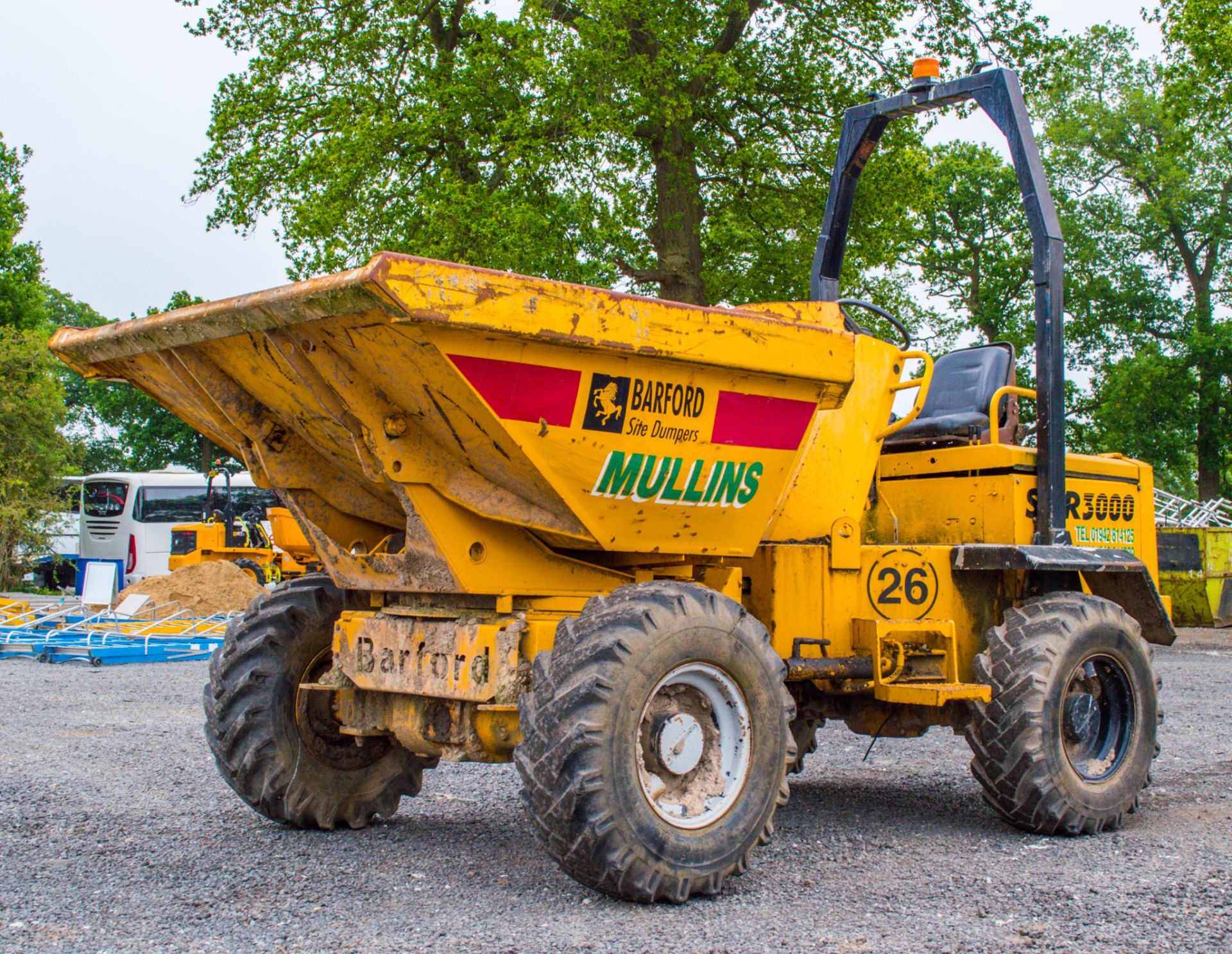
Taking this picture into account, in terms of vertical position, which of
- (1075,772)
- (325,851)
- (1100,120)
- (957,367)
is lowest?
(325,851)

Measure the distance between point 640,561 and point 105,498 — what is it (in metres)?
27.4

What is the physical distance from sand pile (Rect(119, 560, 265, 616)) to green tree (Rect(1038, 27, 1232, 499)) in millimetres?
23533

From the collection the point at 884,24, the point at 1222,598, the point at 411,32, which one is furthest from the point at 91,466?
the point at 1222,598

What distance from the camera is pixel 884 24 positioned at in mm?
18984

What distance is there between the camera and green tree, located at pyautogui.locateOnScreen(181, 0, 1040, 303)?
690 inches

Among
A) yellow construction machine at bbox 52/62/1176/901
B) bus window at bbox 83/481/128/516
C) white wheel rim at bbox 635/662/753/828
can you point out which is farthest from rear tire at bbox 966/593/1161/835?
bus window at bbox 83/481/128/516

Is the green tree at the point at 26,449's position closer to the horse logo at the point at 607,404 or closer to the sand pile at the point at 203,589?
the sand pile at the point at 203,589

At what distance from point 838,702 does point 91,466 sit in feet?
211

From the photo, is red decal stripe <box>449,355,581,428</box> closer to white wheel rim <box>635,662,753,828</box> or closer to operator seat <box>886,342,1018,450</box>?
white wheel rim <box>635,662,753,828</box>

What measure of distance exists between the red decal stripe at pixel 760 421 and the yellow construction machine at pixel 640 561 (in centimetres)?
1

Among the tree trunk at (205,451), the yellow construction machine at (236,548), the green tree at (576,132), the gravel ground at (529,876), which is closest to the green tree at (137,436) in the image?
the tree trunk at (205,451)

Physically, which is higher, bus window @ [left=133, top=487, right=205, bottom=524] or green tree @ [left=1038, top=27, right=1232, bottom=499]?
green tree @ [left=1038, top=27, right=1232, bottom=499]

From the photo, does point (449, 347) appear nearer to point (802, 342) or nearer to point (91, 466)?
point (802, 342)

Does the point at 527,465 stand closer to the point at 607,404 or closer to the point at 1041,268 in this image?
the point at 607,404
